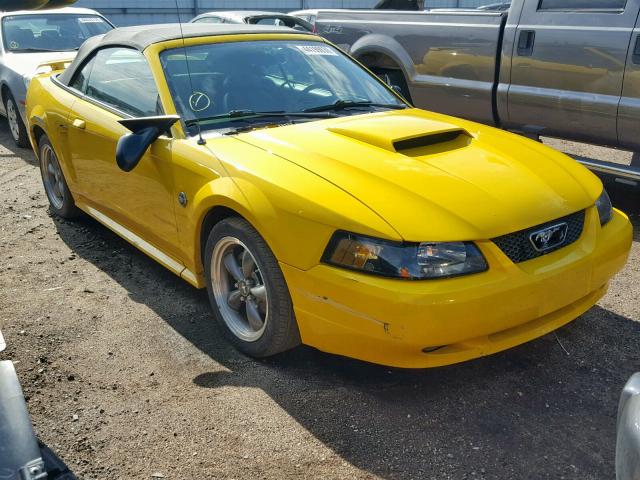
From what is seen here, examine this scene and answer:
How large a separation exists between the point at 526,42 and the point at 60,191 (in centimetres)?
405

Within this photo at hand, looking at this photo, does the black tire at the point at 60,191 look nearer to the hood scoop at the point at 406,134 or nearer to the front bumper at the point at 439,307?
the hood scoop at the point at 406,134

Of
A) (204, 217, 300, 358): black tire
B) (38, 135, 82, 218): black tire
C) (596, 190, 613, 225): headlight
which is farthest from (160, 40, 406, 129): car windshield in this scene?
(38, 135, 82, 218): black tire

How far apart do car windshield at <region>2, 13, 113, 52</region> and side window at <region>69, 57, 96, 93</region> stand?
12.3ft

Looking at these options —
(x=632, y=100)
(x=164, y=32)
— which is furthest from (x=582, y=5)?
(x=164, y=32)

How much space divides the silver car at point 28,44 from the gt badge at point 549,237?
20.3 ft

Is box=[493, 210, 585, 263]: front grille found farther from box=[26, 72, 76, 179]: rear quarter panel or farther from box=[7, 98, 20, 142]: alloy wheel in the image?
box=[7, 98, 20, 142]: alloy wheel

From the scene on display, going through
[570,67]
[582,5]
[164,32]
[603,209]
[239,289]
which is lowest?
[239,289]

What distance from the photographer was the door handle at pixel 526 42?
569cm

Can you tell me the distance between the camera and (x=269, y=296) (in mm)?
3076

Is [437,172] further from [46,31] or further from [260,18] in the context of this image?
[260,18]

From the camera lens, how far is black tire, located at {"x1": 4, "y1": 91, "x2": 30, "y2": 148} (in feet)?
25.2

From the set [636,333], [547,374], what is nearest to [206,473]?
[547,374]

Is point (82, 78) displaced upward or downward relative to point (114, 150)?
upward

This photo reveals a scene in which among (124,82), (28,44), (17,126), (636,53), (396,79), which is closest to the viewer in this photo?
(124,82)
